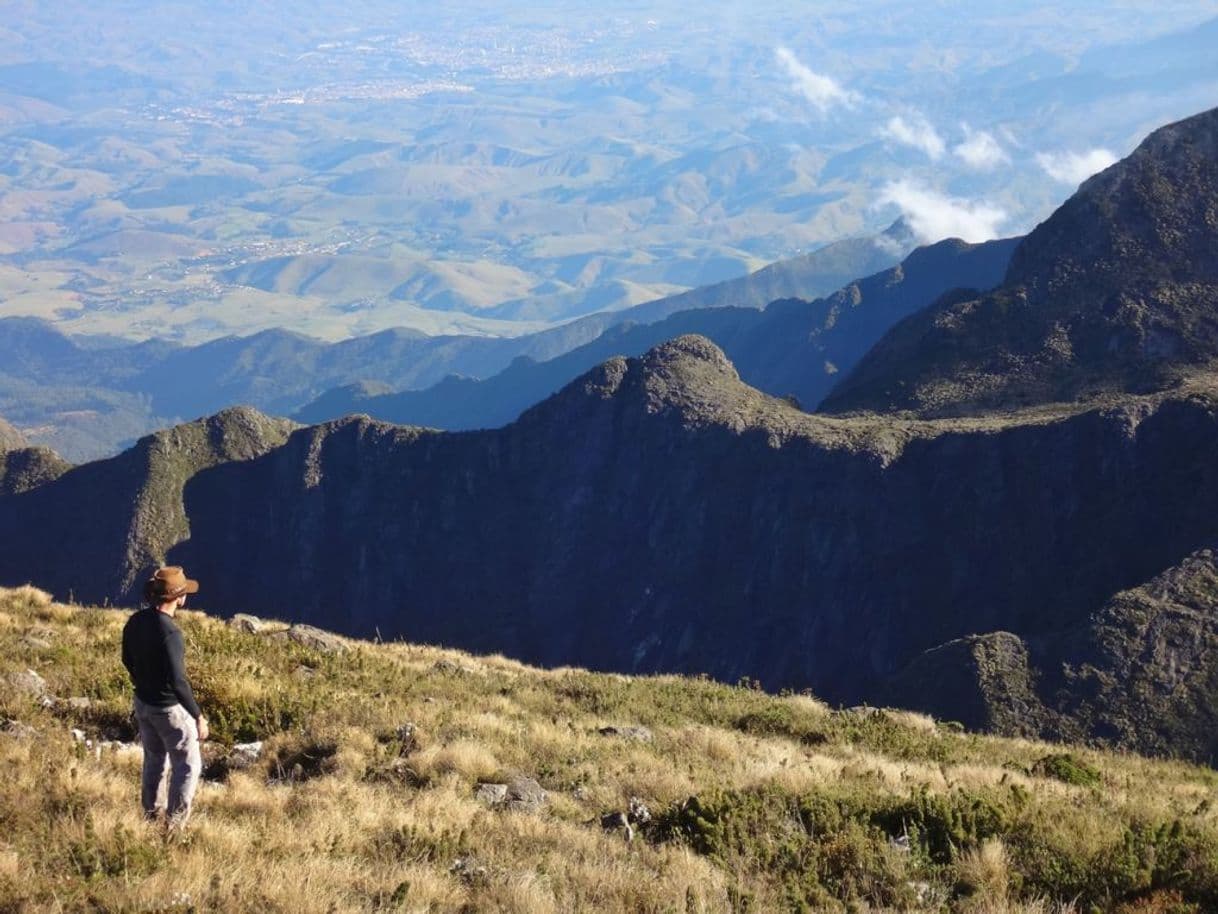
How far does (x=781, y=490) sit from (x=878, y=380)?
55.7 ft

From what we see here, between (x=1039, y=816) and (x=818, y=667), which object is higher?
(x=1039, y=816)

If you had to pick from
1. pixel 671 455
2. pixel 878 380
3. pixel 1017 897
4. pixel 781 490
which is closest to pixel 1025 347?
pixel 878 380

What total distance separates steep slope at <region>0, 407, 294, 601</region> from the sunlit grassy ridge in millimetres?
65161

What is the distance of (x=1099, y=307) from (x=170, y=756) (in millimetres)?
70672

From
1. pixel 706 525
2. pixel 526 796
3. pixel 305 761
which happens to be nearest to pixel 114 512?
pixel 706 525

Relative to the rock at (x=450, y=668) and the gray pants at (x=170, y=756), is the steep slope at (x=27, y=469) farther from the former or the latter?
the gray pants at (x=170, y=756)

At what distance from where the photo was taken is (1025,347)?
71.1 meters

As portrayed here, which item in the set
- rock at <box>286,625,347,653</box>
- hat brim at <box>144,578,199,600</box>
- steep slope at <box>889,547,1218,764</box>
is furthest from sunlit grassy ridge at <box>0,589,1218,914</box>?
steep slope at <box>889,547,1218,764</box>

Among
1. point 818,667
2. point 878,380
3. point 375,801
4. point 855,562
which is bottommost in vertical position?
point 818,667

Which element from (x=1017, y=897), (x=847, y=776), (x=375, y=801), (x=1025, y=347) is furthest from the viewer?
(x=1025, y=347)

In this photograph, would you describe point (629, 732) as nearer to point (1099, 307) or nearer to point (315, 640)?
point (315, 640)

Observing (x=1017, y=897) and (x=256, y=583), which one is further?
(x=256, y=583)

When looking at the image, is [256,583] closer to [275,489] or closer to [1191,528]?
[275,489]

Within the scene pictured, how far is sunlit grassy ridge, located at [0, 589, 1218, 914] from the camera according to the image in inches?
363
